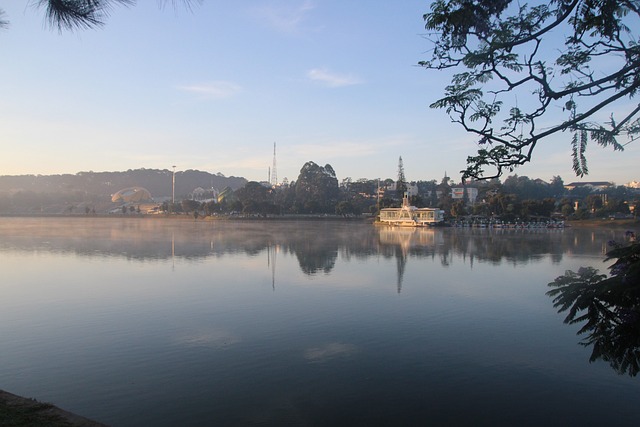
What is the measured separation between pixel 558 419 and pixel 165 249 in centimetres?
2421

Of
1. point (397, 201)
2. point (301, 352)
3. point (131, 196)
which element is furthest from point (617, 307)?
point (131, 196)

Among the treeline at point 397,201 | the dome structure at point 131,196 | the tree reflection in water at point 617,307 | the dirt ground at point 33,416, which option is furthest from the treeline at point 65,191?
the tree reflection in water at point 617,307

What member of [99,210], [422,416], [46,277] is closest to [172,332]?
[422,416]

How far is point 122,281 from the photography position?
52.8 ft

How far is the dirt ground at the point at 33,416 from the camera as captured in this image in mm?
4875

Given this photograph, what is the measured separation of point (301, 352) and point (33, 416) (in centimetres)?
433

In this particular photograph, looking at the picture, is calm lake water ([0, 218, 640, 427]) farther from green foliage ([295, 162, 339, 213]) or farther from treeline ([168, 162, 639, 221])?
green foliage ([295, 162, 339, 213])

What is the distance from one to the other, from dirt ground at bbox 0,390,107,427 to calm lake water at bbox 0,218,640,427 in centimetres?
65

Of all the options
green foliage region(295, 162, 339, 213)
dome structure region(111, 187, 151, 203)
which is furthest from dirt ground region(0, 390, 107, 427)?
dome structure region(111, 187, 151, 203)

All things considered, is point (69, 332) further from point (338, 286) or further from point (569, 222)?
point (569, 222)

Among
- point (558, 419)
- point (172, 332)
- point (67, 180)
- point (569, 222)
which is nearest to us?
point (558, 419)

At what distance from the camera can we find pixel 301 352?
8.55m

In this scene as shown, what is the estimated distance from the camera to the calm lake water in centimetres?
634

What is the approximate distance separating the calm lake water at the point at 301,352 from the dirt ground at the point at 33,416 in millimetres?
651
